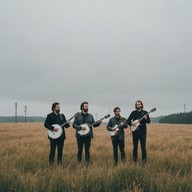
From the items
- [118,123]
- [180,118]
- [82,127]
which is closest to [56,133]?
Answer: [82,127]

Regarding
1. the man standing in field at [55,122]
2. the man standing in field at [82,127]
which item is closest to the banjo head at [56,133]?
the man standing in field at [55,122]

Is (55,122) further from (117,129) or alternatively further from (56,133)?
(117,129)

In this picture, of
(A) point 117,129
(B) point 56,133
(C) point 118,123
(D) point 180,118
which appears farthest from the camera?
(D) point 180,118

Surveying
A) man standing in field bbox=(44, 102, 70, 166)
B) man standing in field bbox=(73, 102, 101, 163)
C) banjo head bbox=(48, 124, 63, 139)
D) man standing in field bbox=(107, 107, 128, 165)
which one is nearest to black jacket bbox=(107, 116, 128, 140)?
man standing in field bbox=(107, 107, 128, 165)

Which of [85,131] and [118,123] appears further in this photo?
[118,123]

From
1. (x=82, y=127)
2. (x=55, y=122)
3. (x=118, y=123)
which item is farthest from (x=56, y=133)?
(x=118, y=123)

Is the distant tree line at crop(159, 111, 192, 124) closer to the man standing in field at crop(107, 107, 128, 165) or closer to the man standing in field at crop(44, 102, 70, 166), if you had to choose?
the man standing in field at crop(107, 107, 128, 165)

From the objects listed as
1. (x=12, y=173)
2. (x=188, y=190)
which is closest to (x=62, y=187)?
(x=12, y=173)

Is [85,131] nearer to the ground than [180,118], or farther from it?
farther from it

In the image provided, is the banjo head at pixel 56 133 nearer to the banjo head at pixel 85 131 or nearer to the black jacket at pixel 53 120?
the black jacket at pixel 53 120

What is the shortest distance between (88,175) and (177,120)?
403ft

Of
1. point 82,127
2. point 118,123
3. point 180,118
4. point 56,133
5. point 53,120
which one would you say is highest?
point 53,120

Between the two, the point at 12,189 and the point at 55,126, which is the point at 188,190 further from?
the point at 55,126

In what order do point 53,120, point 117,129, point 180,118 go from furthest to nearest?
point 180,118 → point 117,129 → point 53,120
